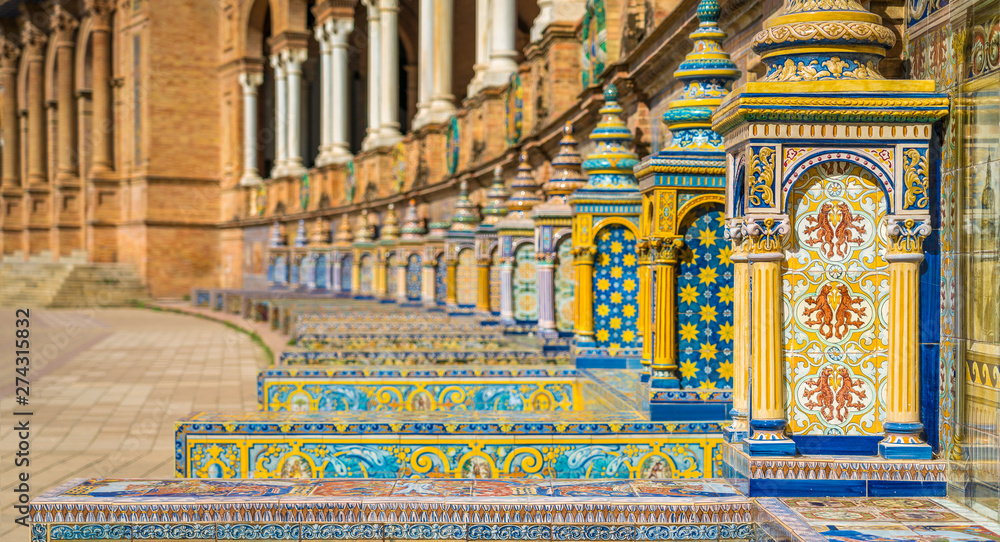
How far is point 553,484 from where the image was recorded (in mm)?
3789

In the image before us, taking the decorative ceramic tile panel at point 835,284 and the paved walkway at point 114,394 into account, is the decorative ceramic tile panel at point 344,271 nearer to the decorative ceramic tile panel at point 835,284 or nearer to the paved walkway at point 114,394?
the paved walkway at point 114,394

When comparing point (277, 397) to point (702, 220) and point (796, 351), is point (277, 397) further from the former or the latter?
point (796, 351)

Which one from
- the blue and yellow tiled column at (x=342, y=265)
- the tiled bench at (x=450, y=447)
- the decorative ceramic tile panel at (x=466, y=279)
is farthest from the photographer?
the blue and yellow tiled column at (x=342, y=265)

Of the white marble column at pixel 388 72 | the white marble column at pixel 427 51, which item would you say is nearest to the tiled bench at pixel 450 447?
the white marble column at pixel 427 51

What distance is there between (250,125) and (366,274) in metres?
16.2

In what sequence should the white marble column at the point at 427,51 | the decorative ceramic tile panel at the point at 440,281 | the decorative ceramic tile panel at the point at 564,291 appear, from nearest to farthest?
the decorative ceramic tile panel at the point at 564,291, the decorative ceramic tile panel at the point at 440,281, the white marble column at the point at 427,51

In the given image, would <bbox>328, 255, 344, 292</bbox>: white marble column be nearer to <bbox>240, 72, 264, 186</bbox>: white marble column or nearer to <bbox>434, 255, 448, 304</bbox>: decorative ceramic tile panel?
<bbox>434, 255, 448, 304</bbox>: decorative ceramic tile panel

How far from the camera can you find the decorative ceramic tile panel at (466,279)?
1346 cm

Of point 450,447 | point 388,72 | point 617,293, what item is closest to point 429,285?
point 388,72

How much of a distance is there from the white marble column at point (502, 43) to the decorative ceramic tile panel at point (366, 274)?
5.97 m

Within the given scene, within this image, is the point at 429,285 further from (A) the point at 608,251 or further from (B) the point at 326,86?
(B) the point at 326,86

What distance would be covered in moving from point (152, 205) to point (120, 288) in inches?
128

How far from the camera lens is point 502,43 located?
15250mm

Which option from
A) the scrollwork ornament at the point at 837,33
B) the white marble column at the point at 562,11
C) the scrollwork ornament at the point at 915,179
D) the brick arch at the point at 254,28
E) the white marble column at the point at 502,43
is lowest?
the scrollwork ornament at the point at 915,179
